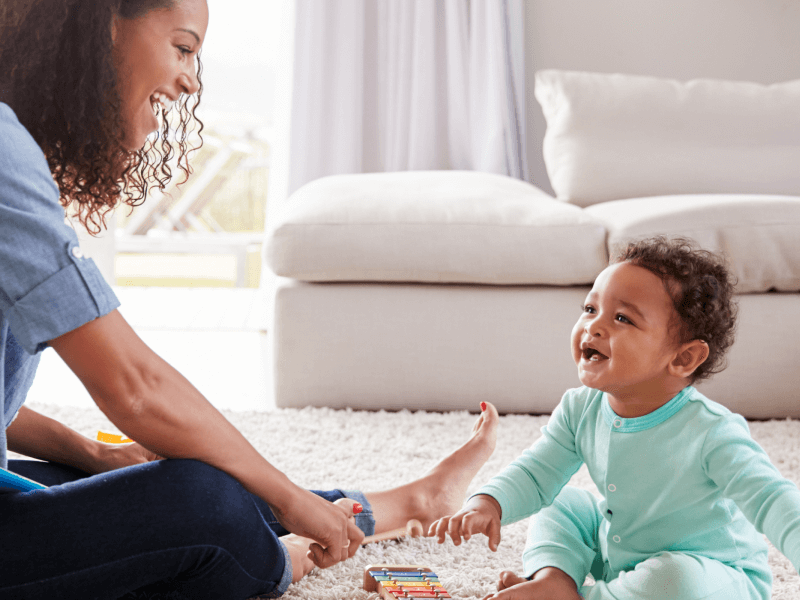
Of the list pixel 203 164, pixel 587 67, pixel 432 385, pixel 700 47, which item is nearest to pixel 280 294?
pixel 432 385

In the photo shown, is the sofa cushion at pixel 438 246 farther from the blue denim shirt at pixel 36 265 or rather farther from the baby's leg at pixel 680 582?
the blue denim shirt at pixel 36 265

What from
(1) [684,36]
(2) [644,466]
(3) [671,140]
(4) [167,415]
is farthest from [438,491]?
(1) [684,36]

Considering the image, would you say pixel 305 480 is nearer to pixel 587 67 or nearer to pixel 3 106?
pixel 3 106

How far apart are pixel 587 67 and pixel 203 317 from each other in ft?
6.21

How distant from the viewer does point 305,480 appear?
148 centimetres

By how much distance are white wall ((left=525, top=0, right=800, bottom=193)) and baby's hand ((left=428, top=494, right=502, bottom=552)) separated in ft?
8.99

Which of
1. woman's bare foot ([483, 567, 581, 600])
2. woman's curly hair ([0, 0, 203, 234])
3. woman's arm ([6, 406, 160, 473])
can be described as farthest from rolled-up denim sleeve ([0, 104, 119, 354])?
woman's bare foot ([483, 567, 581, 600])

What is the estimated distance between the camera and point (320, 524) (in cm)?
89

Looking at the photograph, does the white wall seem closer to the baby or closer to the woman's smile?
the baby

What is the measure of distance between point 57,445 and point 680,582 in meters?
0.83

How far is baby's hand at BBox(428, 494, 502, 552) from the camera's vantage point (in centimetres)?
98

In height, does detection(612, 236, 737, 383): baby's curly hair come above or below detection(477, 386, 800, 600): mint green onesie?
above

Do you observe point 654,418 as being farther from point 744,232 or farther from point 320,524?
point 744,232

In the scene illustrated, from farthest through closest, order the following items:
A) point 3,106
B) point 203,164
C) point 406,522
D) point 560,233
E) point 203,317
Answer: point 203,164, point 203,317, point 560,233, point 406,522, point 3,106
